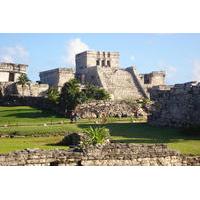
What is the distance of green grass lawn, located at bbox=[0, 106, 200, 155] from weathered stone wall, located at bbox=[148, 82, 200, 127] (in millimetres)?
1712

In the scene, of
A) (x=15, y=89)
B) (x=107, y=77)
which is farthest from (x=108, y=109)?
(x=107, y=77)

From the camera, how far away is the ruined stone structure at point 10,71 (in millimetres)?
58875

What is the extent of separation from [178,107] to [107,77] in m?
28.3

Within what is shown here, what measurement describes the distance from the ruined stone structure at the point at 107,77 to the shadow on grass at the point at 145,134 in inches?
970

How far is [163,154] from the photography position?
71.3 feet

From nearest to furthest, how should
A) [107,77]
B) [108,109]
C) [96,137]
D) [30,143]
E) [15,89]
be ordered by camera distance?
[96,137] → [30,143] → [108,109] → [15,89] → [107,77]

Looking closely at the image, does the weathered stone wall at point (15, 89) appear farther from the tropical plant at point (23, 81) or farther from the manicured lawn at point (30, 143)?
the manicured lawn at point (30, 143)

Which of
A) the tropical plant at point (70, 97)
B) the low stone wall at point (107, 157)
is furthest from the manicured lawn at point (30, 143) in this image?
the tropical plant at point (70, 97)

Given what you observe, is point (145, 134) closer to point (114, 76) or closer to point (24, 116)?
point (24, 116)

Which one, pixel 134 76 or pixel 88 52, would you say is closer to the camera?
pixel 134 76

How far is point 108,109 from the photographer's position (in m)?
44.5
